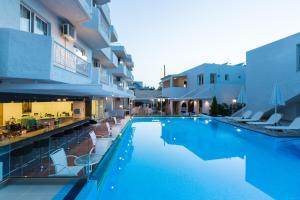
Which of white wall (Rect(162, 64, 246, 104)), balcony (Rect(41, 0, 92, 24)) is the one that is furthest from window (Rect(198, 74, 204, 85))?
balcony (Rect(41, 0, 92, 24))

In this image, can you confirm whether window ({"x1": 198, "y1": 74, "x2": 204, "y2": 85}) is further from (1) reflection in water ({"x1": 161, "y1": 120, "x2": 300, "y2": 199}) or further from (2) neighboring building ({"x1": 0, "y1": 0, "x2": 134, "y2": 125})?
(2) neighboring building ({"x1": 0, "y1": 0, "x2": 134, "y2": 125})

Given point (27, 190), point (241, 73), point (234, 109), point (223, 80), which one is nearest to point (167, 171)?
point (27, 190)

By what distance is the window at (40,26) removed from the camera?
9180mm

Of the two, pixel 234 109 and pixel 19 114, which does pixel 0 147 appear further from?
pixel 234 109

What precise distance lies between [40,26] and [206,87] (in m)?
26.5

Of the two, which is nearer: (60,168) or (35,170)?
(60,168)

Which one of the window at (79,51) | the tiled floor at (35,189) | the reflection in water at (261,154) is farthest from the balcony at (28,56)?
the reflection in water at (261,154)

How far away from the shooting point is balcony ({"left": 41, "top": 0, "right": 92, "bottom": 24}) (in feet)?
31.4

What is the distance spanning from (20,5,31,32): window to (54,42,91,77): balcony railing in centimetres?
128

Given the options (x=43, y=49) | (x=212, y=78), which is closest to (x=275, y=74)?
(x=212, y=78)

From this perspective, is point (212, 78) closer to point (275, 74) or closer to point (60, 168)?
point (275, 74)

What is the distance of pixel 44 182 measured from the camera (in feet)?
21.7

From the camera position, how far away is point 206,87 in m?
33.3

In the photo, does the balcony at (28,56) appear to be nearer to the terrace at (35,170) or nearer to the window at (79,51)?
the terrace at (35,170)
